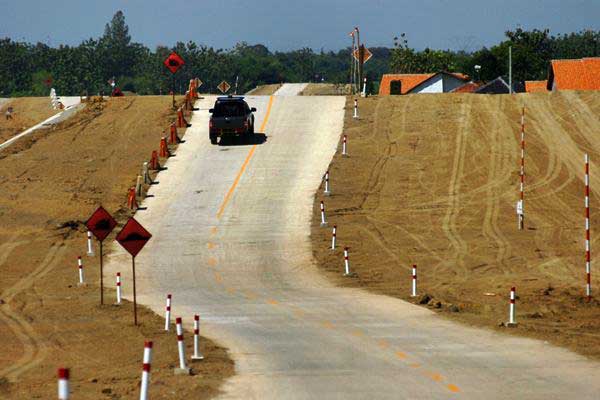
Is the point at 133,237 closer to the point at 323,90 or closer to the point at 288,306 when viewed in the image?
the point at 288,306

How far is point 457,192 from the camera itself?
146 ft

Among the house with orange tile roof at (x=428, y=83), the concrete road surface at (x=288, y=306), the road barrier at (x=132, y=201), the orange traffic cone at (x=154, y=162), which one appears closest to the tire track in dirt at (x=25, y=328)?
the concrete road surface at (x=288, y=306)

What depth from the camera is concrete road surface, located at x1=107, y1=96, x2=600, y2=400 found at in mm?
17953

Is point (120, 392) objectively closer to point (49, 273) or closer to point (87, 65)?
point (49, 273)

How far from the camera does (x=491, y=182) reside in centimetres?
4581

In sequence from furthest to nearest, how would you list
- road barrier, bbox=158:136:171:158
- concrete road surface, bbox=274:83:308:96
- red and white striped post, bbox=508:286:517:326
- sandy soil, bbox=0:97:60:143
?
concrete road surface, bbox=274:83:308:96 < sandy soil, bbox=0:97:60:143 < road barrier, bbox=158:136:171:158 < red and white striped post, bbox=508:286:517:326

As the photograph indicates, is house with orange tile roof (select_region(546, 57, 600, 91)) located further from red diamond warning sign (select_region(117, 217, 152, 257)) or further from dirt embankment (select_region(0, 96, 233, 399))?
red diamond warning sign (select_region(117, 217, 152, 257))

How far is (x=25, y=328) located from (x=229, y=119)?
30306 millimetres

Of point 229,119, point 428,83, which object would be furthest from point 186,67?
point 229,119

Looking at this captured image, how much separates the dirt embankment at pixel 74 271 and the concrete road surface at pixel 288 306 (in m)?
1.09

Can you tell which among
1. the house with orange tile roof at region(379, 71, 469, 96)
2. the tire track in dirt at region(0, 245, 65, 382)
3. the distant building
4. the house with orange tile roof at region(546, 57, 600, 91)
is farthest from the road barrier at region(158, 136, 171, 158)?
the house with orange tile roof at region(379, 71, 469, 96)

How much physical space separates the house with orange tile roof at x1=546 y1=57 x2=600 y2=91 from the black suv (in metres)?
28.4

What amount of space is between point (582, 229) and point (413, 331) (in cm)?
1654

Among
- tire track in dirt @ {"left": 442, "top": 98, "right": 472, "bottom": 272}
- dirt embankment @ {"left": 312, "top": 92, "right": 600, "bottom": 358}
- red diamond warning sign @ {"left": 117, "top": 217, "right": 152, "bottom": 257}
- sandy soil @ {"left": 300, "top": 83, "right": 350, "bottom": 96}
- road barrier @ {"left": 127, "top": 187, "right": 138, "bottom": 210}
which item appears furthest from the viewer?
sandy soil @ {"left": 300, "top": 83, "right": 350, "bottom": 96}
